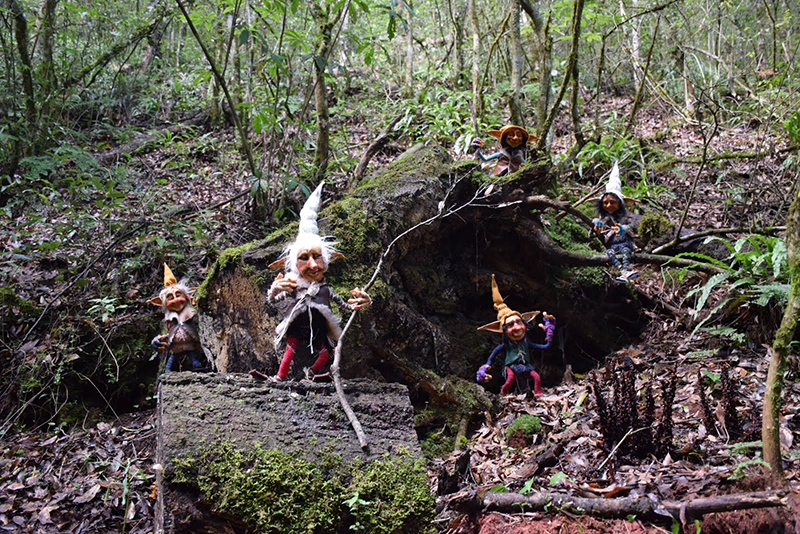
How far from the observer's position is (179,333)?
5270mm

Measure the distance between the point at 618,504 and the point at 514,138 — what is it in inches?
189

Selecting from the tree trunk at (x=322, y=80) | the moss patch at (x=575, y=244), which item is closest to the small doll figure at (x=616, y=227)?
the moss patch at (x=575, y=244)

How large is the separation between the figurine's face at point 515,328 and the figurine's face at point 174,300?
336 cm

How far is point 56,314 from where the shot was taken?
5.73m

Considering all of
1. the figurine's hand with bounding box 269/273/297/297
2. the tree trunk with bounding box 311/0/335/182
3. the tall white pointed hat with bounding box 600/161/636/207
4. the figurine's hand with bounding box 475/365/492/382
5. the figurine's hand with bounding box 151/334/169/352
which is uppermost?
the tree trunk with bounding box 311/0/335/182

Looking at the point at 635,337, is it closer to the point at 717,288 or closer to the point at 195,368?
the point at 717,288

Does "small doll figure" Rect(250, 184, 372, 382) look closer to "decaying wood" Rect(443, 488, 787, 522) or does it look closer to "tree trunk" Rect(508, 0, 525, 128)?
"decaying wood" Rect(443, 488, 787, 522)

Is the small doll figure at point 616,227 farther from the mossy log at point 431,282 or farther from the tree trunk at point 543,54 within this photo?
the tree trunk at point 543,54

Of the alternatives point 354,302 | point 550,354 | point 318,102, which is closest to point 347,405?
point 354,302

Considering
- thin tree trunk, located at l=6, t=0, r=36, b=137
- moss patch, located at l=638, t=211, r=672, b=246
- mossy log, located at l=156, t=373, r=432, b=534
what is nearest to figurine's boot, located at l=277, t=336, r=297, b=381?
mossy log, located at l=156, t=373, r=432, b=534

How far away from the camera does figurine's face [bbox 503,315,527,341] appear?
5387 mm

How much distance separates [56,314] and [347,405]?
4.10 metres

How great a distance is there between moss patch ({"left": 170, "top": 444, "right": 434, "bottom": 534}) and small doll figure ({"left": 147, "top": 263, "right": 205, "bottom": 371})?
8.42ft

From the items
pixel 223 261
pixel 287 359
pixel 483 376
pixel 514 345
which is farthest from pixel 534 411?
pixel 223 261
